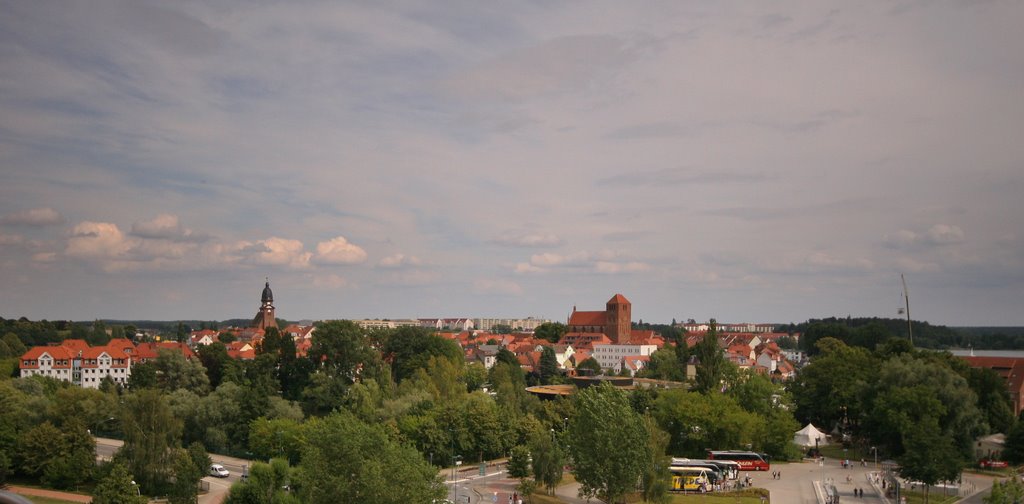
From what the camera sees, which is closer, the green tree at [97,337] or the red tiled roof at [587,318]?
the green tree at [97,337]

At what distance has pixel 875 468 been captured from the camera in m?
51.8

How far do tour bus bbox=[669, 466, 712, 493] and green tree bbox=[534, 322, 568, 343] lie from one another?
4541 inches

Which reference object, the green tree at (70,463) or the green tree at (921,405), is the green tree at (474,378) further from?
the green tree at (921,405)

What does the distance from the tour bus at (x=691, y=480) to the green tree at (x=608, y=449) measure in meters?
5.98

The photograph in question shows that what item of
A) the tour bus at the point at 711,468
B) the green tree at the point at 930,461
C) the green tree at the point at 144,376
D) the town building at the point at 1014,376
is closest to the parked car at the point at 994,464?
the green tree at the point at 930,461

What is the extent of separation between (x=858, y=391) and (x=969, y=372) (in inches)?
362

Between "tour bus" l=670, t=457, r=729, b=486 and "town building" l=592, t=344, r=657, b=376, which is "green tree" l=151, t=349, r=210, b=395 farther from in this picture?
"town building" l=592, t=344, r=657, b=376

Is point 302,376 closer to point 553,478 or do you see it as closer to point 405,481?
point 553,478

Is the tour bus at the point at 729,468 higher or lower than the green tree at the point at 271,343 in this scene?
lower

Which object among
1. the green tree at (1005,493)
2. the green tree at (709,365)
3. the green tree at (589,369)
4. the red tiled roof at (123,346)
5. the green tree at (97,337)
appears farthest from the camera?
the green tree at (97,337)

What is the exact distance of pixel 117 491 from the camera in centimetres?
3553

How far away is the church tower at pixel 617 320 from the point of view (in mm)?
156650

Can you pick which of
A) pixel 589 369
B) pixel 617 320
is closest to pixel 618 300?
pixel 617 320

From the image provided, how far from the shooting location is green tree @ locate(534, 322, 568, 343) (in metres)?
162
